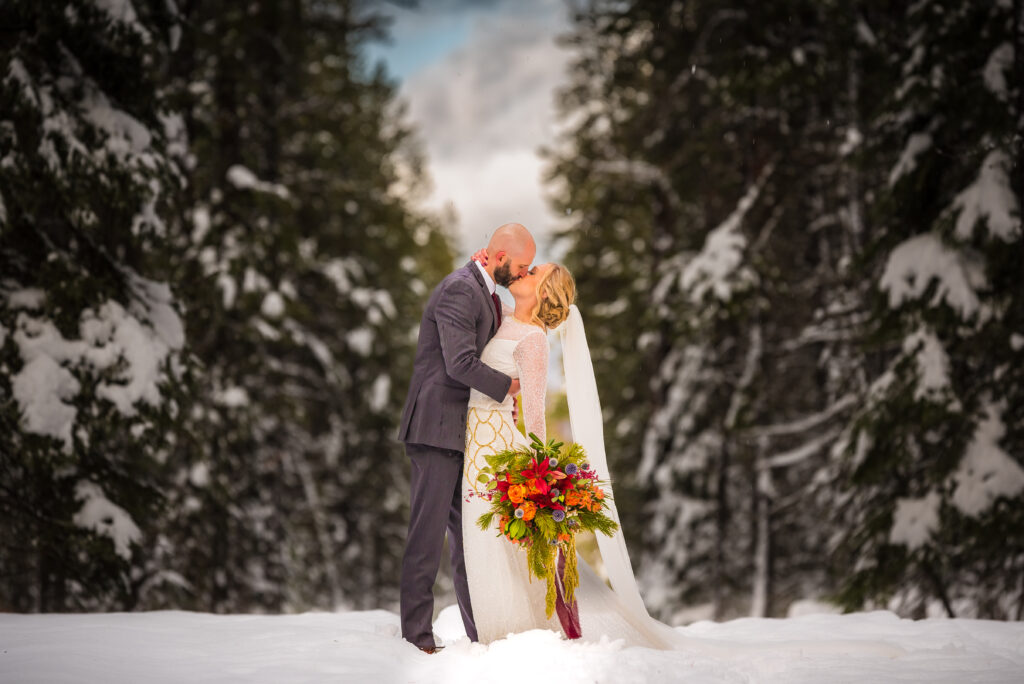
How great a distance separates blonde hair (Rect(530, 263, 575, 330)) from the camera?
6.36m

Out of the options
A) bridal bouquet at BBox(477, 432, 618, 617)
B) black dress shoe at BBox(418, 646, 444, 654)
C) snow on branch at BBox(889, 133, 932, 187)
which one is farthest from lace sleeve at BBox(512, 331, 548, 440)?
snow on branch at BBox(889, 133, 932, 187)

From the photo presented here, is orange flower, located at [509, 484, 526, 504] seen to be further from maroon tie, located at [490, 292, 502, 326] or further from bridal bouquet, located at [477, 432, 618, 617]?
maroon tie, located at [490, 292, 502, 326]

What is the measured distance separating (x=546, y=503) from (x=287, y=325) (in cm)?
1055

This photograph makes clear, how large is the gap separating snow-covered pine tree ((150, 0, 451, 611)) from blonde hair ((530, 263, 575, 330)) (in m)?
5.15

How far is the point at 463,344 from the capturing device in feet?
20.6

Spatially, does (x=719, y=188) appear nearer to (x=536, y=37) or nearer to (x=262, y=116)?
(x=536, y=37)

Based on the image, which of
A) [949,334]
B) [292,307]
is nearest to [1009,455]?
[949,334]

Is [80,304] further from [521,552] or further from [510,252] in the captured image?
[521,552]

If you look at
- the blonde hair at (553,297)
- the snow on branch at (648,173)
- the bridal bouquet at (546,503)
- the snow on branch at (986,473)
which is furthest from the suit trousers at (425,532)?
the snow on branch at (648,173)

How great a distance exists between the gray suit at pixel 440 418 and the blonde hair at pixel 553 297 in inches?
13.2

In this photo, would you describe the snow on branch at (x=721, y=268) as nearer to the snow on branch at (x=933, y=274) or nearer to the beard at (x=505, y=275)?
the snow on branch at (x=933, y=274)

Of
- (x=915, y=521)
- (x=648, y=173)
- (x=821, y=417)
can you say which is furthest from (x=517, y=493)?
(x=648, y=173)

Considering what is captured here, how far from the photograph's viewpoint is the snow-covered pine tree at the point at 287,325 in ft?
45.4

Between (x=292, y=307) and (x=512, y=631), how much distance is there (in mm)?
10012
